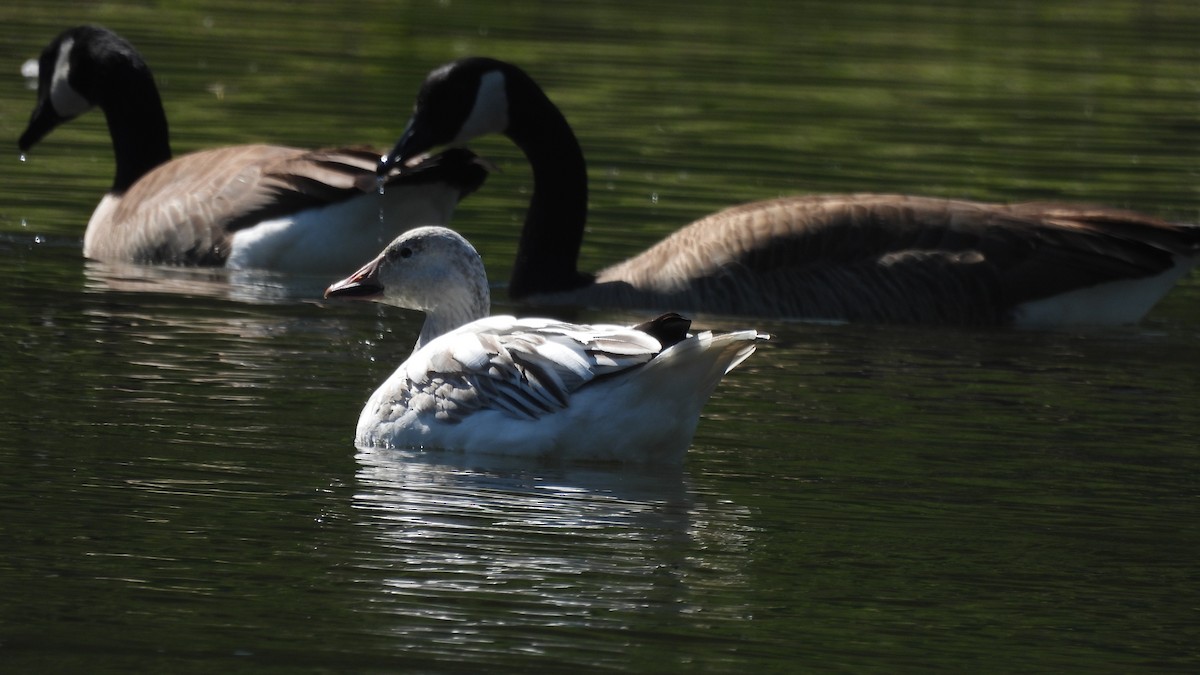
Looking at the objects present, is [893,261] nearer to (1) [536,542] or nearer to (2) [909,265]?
(2) [909,265]

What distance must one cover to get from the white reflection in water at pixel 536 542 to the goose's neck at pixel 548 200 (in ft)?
16.6

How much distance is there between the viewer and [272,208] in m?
15.0

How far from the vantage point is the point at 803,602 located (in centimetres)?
719

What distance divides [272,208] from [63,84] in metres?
2.96

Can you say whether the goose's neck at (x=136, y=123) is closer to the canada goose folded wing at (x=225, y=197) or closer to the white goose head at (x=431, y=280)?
the canada goose folded wing at (x=225, y=197)

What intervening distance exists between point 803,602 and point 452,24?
77.5 feet

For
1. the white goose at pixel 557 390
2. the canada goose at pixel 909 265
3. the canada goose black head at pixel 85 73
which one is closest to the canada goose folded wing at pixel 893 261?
the canada goose at pixel 909 265

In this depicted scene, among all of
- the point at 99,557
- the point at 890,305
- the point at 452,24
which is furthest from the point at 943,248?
the point at 452,24

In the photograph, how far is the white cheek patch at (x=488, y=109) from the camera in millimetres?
15039

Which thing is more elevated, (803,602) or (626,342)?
(626,342)

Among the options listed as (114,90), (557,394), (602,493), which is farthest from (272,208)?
(602,493)

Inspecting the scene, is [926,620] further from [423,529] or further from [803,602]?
[423,529]

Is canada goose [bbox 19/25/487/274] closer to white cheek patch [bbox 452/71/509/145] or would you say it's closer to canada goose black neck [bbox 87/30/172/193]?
white cheek patch [bbox 452/71/509/145]

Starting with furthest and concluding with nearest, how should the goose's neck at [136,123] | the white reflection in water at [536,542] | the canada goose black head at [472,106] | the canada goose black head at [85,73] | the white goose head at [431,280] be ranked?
the canada goose black head at [85,73]
the goose's neck at [136,123]
the canada goose black head at [472,106]
the white goose head at [431,280]
the white reflection in water at [536,542]
